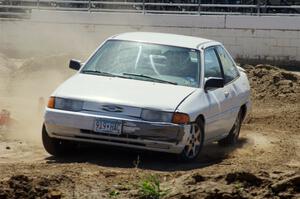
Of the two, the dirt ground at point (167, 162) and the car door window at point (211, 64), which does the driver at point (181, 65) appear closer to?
the car door window at point (211, 64)

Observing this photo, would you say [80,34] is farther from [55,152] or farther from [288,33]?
[55,152]

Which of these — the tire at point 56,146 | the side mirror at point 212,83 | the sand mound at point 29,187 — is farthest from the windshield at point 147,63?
the sand mound at point 29,187

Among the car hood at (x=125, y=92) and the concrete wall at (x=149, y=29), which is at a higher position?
the car hood at (x=125, y=92)

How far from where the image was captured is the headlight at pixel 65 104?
915 centimetres

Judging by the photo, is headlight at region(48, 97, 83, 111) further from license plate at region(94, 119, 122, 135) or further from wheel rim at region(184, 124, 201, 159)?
wheel rim at region(184, 124, 201, 159)

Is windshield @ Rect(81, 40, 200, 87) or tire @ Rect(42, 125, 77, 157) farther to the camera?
windshield @ Rect(81, 40, 200, 87)

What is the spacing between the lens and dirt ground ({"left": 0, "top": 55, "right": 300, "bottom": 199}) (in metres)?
6.56

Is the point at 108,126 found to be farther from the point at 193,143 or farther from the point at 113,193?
the point at 113,193

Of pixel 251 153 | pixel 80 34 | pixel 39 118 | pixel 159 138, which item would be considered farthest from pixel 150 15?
pixel 159 138

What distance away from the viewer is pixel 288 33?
74.8 ft

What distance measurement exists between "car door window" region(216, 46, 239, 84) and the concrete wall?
37.2ft

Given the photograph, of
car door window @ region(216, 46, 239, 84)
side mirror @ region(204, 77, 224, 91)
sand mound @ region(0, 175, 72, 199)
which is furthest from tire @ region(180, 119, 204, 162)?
sand mound @ region(0, 175, 72, 199)

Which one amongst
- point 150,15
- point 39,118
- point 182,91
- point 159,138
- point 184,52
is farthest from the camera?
point 150,15

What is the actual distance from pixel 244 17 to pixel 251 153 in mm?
13002
